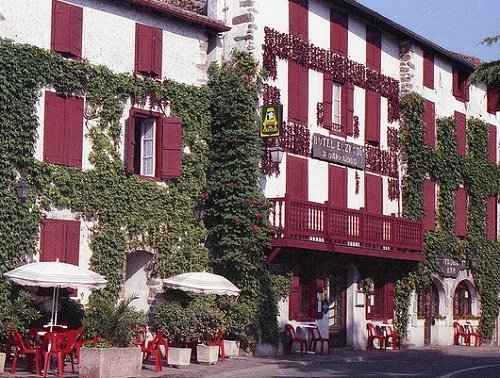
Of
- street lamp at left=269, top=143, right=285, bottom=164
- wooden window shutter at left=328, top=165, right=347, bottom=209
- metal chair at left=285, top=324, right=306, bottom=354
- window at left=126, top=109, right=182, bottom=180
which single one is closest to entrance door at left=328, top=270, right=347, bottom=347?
wooden window shutter at left=328, top=165, right=347, bottom=209

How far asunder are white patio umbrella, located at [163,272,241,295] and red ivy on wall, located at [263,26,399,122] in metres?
6.67

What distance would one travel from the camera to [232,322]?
25797 millimetres

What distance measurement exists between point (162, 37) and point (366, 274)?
35.0ft

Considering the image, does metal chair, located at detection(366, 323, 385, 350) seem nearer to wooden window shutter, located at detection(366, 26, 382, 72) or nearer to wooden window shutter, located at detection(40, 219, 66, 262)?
wooden window shutter, located at detection(366, 26, 382, 72)

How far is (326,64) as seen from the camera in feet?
100

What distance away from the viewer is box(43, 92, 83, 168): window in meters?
22.9

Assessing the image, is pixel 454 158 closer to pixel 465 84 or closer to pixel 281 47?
pixel 465 84

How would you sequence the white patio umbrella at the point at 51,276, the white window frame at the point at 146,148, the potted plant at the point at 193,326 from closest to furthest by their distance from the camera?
the white patio umbrella at the point at 51,276
the potted plant at the point at 193,326
the white window frame at the point at 146,148

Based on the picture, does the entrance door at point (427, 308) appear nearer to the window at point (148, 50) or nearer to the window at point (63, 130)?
the window at point (148, 50)

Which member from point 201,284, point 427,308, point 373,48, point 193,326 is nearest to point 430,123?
point 373,48

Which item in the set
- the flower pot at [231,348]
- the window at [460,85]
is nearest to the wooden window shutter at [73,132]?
the flower pot at [231,348]

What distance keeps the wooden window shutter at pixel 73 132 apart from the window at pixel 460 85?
60.9 feet

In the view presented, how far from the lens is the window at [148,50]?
25250 millimetres

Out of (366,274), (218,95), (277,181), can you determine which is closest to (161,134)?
(218,95)
